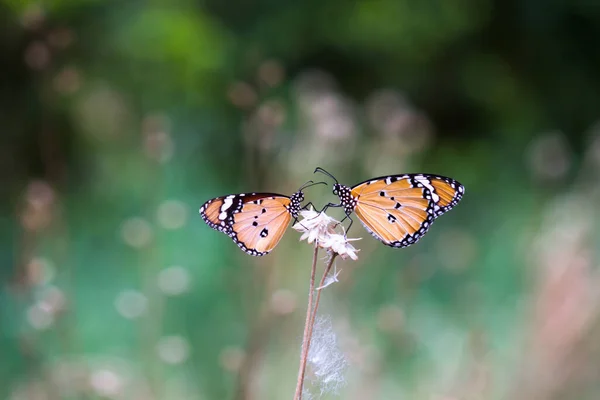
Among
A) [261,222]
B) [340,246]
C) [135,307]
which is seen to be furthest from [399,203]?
[135,307]

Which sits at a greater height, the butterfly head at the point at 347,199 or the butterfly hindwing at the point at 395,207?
the butterfly head at the point at 347,199

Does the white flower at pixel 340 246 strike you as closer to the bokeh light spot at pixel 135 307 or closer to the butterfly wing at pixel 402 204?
the butterfly wing at pixel 402 204

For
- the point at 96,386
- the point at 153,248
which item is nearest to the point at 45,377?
the point at 96,386

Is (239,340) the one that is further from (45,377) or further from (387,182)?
(387,182)

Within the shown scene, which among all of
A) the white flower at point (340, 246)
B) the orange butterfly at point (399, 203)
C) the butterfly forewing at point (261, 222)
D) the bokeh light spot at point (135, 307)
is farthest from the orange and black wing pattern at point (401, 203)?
the bokeh light spot at point (135, 307)

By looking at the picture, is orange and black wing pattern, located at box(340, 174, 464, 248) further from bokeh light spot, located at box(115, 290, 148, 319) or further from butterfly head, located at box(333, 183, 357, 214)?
bokeh light spot, located at box(115, 290, 148, 319)

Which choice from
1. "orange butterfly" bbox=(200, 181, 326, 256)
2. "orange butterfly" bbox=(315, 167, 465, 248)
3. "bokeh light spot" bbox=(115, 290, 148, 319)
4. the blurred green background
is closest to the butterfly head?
"orange butterfly" bbox=(315, 167, 465, 248)

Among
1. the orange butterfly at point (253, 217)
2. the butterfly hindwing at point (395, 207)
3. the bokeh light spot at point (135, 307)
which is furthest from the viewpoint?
the bokeh light spot at point (135, 307)
